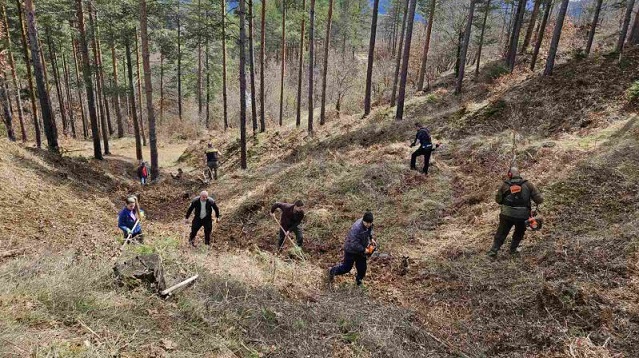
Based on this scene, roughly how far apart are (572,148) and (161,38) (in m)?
27.5

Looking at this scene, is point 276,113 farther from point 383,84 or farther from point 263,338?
point 263,338

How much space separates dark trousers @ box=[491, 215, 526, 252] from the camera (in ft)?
24.1

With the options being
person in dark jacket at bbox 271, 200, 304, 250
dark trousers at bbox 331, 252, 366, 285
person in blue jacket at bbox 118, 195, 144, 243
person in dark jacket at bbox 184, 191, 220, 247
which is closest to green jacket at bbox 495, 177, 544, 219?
dark trousers at bbox 331, 252, 366, 285

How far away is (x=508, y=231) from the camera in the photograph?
7527mm

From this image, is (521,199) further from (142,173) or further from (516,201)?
(142,173)

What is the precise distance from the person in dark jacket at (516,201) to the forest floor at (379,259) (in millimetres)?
577

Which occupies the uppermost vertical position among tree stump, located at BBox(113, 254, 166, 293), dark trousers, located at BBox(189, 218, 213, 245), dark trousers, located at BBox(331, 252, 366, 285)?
tree stump, located at BBox(113, 254, 166, 293)

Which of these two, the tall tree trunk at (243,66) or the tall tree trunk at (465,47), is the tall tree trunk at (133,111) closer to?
the tall tree trunk at (243,66)

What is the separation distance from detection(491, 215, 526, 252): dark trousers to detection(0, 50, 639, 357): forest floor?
0.90ft

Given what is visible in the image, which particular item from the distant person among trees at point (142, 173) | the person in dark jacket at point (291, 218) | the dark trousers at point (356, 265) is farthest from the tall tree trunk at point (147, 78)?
the dark trousers at point (356, 265)

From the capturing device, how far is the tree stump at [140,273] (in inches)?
204

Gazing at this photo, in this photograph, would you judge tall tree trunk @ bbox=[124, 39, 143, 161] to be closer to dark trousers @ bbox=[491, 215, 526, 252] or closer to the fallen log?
the fallen log

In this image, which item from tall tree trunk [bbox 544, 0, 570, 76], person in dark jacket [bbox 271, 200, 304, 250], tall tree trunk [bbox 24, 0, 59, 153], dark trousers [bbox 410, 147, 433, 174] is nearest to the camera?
person in dark jacket [bbox 271, 200, 304, 250]

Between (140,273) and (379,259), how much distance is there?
5.10m
